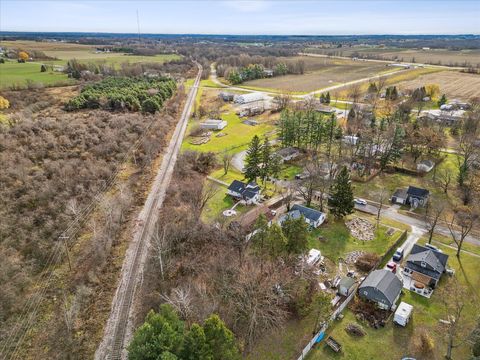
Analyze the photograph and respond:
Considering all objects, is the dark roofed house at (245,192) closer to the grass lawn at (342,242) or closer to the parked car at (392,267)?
the grass lawn at (342,242)

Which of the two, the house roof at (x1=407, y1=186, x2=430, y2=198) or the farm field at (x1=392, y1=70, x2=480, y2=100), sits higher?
the farm field at (x1=392, y1=70, x2=480, y2=100)

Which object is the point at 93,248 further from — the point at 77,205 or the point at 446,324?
the point at 446,324

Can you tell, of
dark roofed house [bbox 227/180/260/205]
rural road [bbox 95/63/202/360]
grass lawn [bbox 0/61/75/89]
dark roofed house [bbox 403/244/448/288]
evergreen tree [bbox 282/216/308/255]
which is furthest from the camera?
grass lawn [bbox 0/61/75/89]

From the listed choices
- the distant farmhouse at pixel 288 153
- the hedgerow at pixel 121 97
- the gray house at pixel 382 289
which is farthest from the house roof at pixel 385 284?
the hedgerow at pixel 121 97

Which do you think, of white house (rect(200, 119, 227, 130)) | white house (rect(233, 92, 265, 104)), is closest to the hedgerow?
white house (rect(200, 119, 227, 130))

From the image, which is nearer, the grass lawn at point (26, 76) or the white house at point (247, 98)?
the grass lawn at point (26, 76)

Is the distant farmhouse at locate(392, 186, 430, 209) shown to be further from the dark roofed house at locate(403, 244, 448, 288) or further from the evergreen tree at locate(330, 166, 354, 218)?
the dark roofed house at locate(403, 244, 448, 288)
